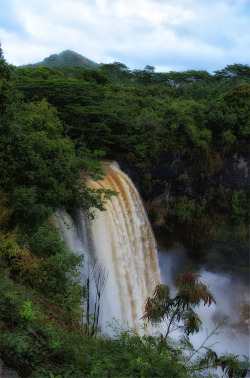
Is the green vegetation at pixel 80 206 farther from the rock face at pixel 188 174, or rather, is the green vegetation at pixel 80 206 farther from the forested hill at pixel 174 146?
the rock face at pixel 188 174

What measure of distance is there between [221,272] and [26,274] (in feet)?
55.0

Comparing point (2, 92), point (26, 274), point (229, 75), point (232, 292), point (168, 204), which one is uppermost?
point (229, 75)

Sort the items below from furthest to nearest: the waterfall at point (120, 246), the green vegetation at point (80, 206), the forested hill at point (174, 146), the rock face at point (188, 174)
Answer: the rock face at point (188, 174) < the forested hill at point (174, 146) < the waterfall at point (120, 246) < the green vegetation at point (80, 206)

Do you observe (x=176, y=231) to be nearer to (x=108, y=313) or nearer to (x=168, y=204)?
(x=168, y=204)

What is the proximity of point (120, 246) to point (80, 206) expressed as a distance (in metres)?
2.52

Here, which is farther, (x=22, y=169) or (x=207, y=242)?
(x=207, y=242)

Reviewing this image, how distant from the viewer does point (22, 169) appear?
7668 millimetres

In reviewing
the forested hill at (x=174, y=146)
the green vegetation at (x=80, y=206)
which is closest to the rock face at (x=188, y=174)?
the forested hill at (x=174, y=146)

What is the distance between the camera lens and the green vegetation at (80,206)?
386 centimetres

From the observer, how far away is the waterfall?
905 centimetres

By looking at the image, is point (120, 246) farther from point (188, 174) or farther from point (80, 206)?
point (188, 174)

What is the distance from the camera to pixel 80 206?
8.91 metres

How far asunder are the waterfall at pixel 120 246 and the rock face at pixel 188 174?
2986mm

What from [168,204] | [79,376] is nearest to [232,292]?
[168,204]
